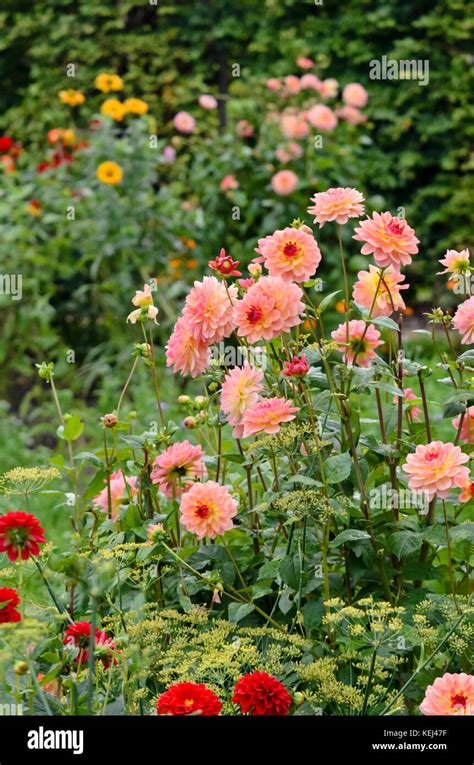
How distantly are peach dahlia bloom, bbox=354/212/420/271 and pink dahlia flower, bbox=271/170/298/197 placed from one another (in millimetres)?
3021

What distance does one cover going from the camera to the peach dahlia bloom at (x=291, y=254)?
161 centimetres

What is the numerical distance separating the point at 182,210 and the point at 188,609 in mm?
3547

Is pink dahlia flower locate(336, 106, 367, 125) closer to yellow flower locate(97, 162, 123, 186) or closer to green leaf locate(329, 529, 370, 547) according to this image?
yellow flower locate(97, 162, 123, 186)

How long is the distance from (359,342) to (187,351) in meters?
0.30

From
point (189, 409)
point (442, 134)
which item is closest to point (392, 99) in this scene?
point (442, 134)

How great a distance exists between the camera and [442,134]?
563 centimetres

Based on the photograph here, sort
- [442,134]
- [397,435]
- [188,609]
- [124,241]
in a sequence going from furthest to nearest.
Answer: [442,134]
[124,241]
[397,435]
[188,609]

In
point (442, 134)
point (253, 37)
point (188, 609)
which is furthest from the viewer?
point (253, 37)

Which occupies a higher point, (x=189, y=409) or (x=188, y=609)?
(x=189, y=409)

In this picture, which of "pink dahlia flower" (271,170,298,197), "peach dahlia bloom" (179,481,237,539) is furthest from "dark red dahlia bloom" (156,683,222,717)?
"pink dahlia flower" (271,170,298,197)

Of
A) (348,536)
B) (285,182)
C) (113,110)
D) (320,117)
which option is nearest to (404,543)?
(348,536)

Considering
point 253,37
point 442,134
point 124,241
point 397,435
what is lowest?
point 397,435

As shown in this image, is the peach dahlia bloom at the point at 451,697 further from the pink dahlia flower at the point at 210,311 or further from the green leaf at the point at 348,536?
the pink dahlia flower at the point at 210,311

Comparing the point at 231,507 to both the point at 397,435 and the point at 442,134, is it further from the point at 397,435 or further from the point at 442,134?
the point at 442,134
